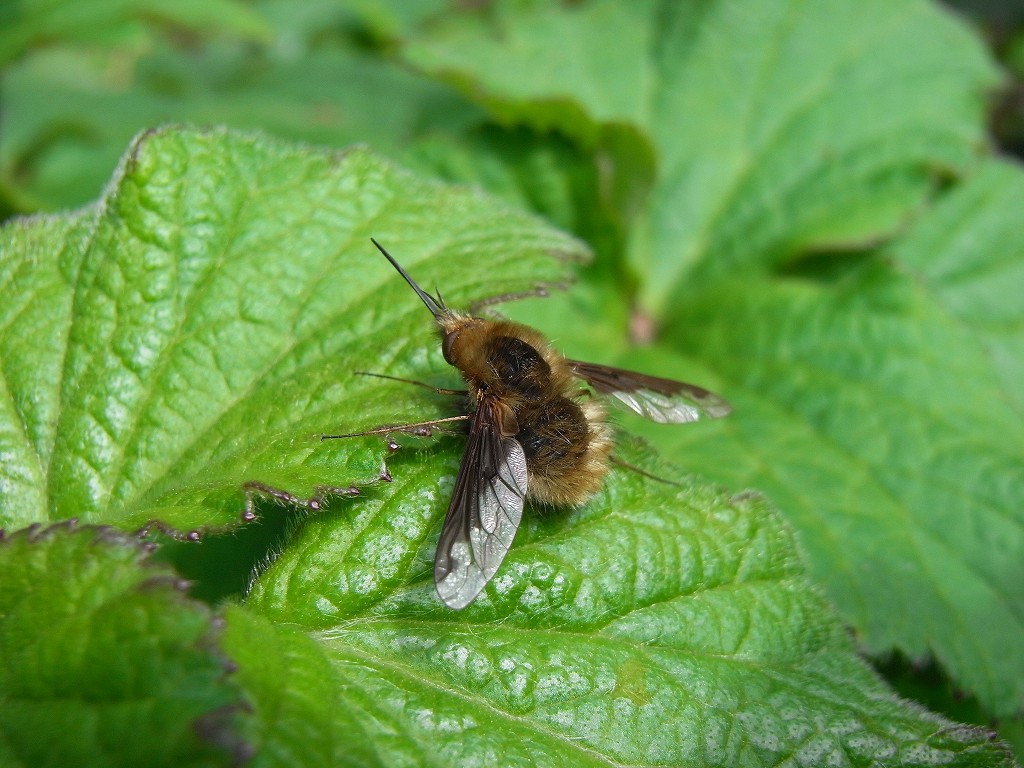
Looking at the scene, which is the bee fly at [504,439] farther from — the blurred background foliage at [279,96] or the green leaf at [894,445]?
the blurred background foliage at [279,96]

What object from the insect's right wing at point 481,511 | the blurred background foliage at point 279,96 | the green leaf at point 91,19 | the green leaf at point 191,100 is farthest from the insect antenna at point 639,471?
the green leaf at point 91,19

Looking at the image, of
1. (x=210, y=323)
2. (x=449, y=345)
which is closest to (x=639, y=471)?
(x=449, y=345)

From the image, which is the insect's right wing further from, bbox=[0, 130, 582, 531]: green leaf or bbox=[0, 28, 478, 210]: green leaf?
bbox=[0, 28, 478, 210]: green leaf

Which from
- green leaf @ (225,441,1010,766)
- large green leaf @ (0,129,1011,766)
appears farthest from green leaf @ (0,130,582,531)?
green leaf @ (225,441,1010,766)

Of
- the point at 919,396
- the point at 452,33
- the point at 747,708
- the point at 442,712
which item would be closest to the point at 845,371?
the point at 919,396

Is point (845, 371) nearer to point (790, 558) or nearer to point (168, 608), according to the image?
point (790, 558)

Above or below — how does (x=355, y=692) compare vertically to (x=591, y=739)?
above
